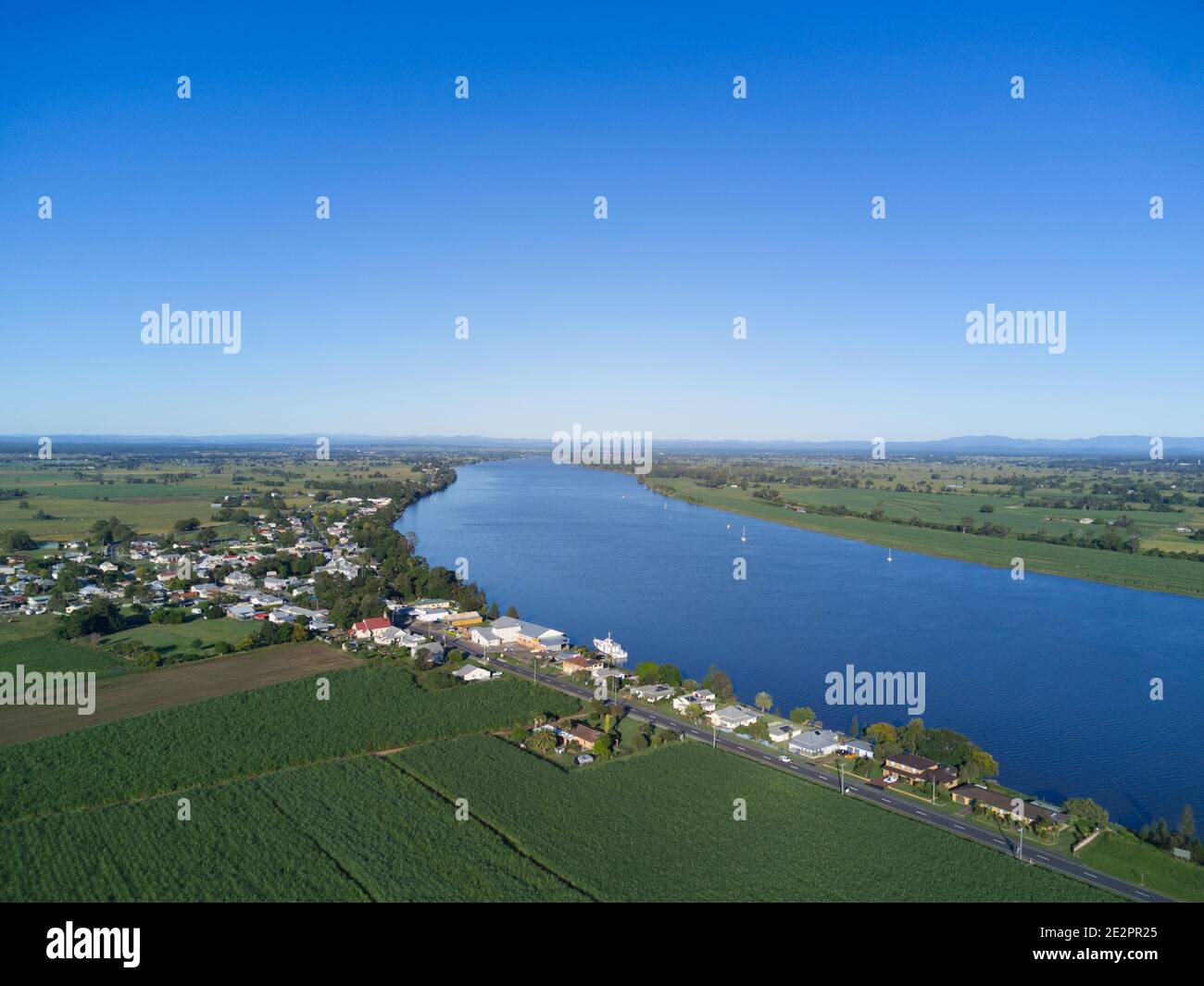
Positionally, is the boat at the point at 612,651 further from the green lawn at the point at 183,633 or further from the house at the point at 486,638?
the green lawn at the point at 183,633

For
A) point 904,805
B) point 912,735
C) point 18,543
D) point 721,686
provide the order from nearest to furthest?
1. point 904,805
2. point 912,735
3. point 721,686
4. point 18,543

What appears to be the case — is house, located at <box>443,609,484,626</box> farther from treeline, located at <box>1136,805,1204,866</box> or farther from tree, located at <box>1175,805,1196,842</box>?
tree, located at <box>1175,805,1196,842</box>

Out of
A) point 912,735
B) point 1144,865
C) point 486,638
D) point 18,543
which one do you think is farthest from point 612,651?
point 18,543

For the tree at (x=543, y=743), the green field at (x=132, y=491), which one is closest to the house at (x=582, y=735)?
the tree at (x=543, y=743)

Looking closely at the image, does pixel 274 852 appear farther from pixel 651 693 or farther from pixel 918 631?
pixel 918 631

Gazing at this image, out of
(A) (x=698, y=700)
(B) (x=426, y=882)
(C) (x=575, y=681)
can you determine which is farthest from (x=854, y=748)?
(B) (x=426, y=882)

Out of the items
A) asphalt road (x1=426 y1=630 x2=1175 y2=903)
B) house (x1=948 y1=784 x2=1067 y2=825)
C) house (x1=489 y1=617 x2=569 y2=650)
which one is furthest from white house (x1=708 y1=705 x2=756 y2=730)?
house (x1=489 y1=617 x2=569 y2=650)

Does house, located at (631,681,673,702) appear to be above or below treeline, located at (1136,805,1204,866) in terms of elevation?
above
